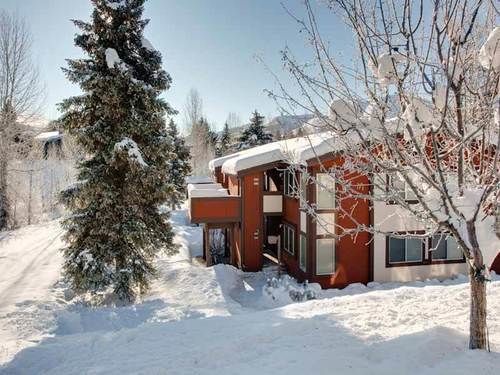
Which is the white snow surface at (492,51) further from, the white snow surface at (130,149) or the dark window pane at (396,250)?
the dark window pane at (396,250)

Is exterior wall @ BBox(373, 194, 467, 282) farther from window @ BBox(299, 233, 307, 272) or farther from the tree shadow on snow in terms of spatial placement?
the tree shadow on snow

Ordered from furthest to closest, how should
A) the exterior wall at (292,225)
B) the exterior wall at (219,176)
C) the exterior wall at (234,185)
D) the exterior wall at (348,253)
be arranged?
A: 1. the exterior wall at (219,176)
2. the exterior wall at (234,185)
3. the exterior wall at (292,225)
4. the exterior wall at (348,253)

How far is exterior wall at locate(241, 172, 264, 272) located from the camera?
1474 centimetres

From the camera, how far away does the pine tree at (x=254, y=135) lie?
108ft

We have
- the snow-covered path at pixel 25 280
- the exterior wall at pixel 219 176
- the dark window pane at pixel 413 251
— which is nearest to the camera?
the snow-covered path at pixel 25 280

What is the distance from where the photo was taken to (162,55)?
442 inches

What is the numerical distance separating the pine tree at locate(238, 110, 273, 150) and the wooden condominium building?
17149mm

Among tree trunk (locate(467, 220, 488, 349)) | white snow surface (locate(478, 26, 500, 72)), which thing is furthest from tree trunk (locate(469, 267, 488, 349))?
white snow surface (locate(478, 26, 500, 72))

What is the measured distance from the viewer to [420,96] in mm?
3977

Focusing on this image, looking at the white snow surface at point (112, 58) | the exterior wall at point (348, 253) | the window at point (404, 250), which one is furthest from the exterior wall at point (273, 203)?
the white snow surface at point (112, 58)

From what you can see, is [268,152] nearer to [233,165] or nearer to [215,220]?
[233,165]

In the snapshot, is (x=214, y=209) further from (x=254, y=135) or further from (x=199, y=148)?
(x=199, y=148)

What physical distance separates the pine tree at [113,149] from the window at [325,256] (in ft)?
18.1

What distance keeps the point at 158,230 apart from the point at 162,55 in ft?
17.2
